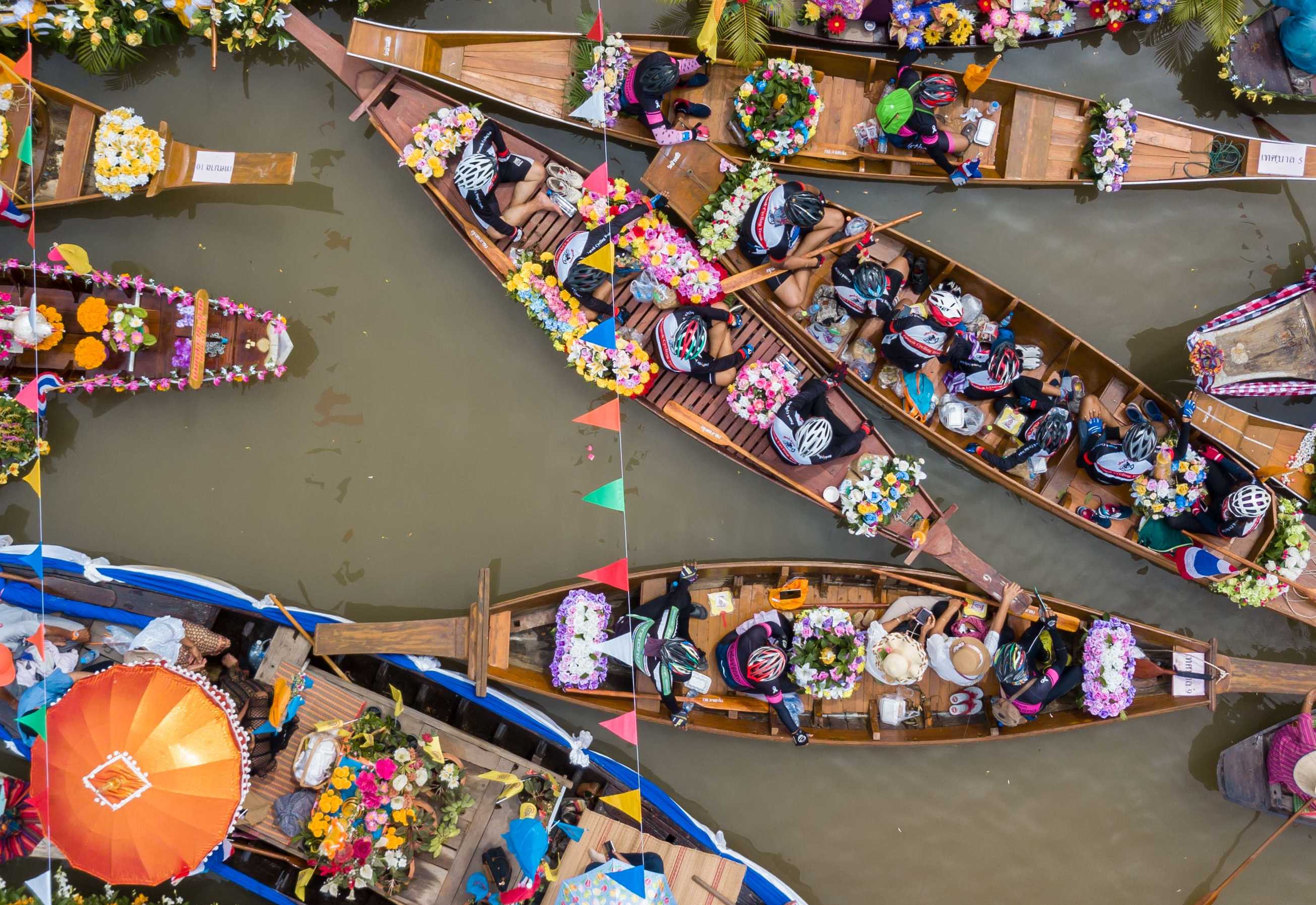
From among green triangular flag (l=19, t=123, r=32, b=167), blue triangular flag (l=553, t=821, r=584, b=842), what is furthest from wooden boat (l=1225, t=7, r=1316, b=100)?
green triangular flag (l=19, t=123, r=32, b=167)

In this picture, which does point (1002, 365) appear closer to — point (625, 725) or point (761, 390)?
point (761, 390)

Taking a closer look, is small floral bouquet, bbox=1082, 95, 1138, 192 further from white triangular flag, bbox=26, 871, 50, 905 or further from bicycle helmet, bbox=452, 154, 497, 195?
white triangular flag, bbox=26, 871, 50, 905

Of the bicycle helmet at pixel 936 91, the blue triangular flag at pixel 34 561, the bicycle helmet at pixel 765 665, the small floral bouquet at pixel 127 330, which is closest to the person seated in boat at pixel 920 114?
the bicycle helmet at pixel 936 91

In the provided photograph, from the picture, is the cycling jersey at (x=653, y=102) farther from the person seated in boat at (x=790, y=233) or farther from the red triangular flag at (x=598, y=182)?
the person seated in boat at (x=790, y=233)

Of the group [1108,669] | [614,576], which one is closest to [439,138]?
[614,576]

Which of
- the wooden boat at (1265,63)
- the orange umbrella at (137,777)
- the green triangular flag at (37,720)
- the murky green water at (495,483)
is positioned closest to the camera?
the orange umbrella at (137,777)

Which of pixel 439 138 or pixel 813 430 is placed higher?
pixel 439 138

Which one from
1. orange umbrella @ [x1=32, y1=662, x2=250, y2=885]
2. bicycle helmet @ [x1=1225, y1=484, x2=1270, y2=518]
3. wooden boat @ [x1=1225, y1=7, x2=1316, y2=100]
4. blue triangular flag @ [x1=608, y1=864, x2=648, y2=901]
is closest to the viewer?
orange umbrella @ [x1=32, y1=662, x2=250, y2=885]
